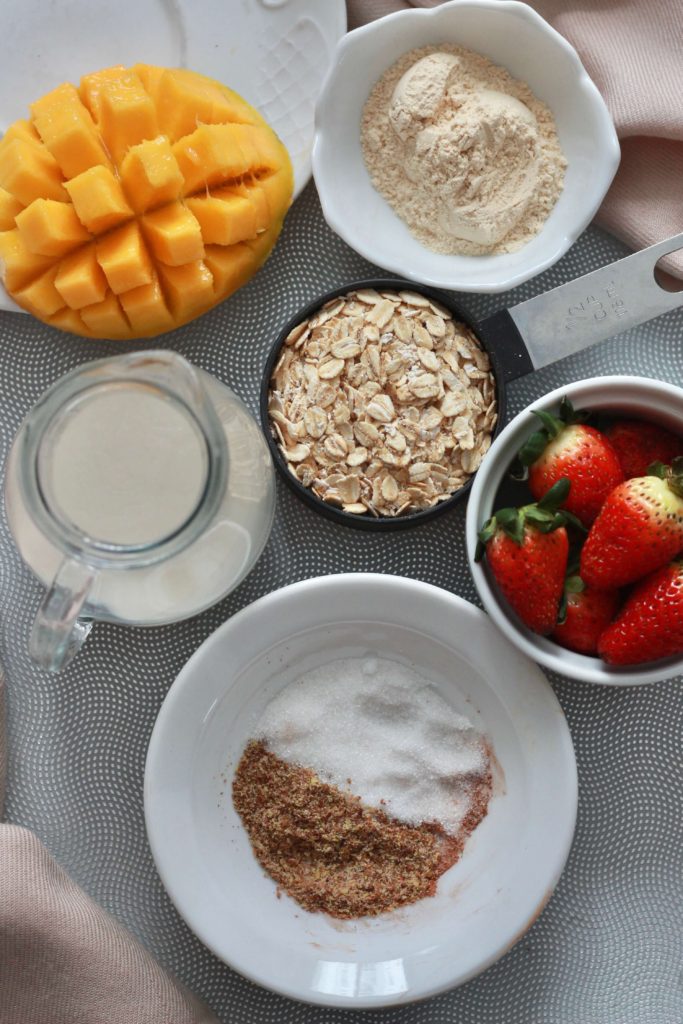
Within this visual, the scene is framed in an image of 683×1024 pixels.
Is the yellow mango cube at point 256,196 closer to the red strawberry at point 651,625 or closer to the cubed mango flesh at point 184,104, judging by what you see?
the cubed mango flesh at point 184,104

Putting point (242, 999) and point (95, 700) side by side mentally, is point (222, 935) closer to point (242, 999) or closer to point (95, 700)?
point (242, 999)

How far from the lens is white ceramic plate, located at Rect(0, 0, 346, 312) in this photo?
1.05 meters

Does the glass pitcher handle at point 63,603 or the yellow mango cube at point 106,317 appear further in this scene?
the yellow mango cube at point 106,317

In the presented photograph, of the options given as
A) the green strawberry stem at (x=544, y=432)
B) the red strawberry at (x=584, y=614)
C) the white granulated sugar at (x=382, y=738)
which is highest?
the green strawberry stem at (x=544, y=432)

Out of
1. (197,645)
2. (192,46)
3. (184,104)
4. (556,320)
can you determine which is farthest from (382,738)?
(192,46)

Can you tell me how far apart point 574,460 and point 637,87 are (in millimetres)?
438

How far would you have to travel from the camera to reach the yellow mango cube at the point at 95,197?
0.92 meters

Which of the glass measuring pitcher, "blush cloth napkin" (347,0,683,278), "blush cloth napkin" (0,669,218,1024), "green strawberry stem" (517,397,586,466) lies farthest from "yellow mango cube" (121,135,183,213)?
"blush cloth napkin" (0,669,218,1024)

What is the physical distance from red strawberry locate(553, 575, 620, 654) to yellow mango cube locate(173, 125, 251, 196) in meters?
0.54

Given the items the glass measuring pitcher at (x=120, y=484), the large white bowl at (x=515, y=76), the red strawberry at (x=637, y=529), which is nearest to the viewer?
the glass measuring pitcher at (x=120, y=484)

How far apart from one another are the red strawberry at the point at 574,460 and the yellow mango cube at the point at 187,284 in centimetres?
36

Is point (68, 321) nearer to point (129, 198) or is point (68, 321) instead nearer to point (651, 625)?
point (129, 198)

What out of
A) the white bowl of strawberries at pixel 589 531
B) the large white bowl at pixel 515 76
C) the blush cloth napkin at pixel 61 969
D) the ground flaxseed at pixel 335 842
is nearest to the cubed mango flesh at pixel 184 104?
the large white bowl at pixel 515 76

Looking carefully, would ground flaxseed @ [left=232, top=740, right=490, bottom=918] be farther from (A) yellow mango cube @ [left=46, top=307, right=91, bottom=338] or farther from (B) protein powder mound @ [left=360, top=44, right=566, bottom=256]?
(B) protein powder mound @ [left=360, top=44, right=566, bottom=256]
